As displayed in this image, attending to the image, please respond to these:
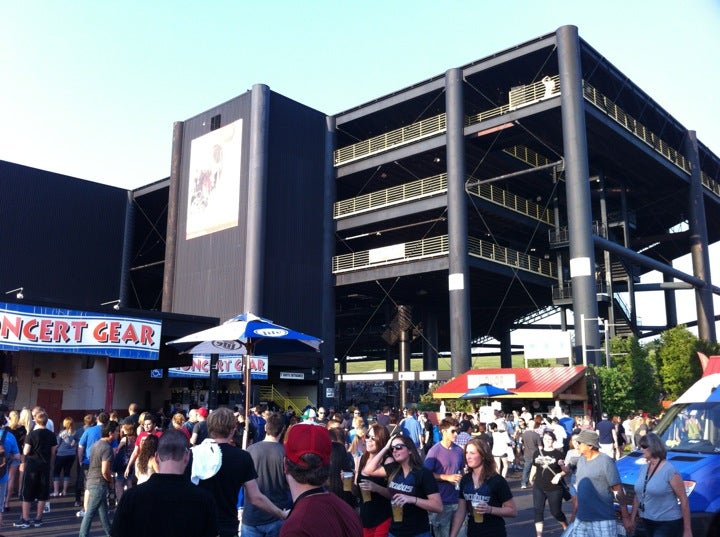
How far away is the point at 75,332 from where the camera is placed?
70.9ft

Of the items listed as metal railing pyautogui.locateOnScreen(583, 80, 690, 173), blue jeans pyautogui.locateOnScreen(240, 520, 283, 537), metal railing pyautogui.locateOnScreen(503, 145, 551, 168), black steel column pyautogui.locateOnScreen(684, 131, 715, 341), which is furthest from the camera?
black steel column pyautogui.locateOnScreen(684, 131, 715, 341)

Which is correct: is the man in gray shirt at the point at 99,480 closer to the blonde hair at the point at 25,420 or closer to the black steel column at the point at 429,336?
the blonde hair at the point at 25,420

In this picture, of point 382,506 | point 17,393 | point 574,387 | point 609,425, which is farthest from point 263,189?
point 382,506

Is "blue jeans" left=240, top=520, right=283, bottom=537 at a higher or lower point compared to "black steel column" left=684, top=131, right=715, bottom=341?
lower

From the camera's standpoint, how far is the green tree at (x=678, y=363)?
3391 cm

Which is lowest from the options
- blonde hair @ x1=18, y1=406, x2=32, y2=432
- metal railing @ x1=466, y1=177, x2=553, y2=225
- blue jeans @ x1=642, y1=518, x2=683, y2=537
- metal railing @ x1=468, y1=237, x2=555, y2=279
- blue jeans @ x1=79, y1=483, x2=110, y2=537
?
blue jeans @ x1=79, y1=483, x2=110, y2=537

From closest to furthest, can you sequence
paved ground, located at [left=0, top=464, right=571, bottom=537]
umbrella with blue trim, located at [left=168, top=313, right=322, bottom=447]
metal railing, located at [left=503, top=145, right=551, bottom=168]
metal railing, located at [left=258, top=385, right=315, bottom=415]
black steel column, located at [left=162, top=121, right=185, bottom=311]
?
paved ground, located at [left=0, top=464, right=571, bottom=537] < umbrella with blue trim, located at [left=168, top=313, right=322, bottom=447] < metal railing, located at [left=258, top=385, right=315, bottom=415] < metal railing, located at [left=503, top=145, right=551, bottom=168] < black steel column, located at [left=162, top=121, right=185, bottom=311]

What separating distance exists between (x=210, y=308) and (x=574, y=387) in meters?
19.6

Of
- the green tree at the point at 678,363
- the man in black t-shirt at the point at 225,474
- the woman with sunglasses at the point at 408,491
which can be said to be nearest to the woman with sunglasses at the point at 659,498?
the woman with sunglasses at the point at 408,491

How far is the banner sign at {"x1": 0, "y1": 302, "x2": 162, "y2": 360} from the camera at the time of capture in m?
20.5

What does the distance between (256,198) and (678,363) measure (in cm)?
2402

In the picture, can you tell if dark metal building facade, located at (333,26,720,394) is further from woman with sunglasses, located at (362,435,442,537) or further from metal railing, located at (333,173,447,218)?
woman with sunglasses, located at (362,435,442,537)

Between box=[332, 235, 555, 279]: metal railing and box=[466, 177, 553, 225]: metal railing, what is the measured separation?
226 centimetres

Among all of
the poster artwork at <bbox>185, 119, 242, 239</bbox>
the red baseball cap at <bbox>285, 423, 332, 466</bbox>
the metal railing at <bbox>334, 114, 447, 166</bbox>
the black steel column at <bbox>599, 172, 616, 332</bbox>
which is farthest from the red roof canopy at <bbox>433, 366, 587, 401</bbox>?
the red baseball cap at <bbox>285, 423, 332, 466</bbox>
